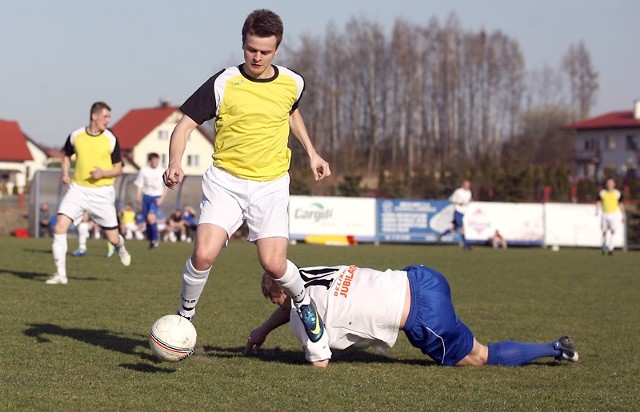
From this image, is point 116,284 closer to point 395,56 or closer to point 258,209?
point 258,209

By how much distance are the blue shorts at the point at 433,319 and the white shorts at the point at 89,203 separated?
23.4 ft

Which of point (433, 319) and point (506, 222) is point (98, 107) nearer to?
point (433, 319)

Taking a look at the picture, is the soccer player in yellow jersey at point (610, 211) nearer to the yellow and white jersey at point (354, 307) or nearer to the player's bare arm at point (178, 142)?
the yellow and white jersey at point (354, 307)

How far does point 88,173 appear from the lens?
43.1 feet

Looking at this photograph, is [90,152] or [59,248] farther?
[90,152]

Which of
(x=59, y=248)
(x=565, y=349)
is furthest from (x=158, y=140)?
(x=565, y=349)

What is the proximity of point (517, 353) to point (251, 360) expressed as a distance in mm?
1925

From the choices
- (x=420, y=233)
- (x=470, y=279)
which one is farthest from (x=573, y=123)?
(x=470, y=279)

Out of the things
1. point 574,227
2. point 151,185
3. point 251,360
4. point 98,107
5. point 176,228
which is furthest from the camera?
point 574,227

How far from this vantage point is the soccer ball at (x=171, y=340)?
654 centimetres

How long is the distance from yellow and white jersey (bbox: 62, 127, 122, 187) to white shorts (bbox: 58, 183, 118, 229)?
0.33ft

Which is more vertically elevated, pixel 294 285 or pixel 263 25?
pixel 263 25

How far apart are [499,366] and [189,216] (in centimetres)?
2795

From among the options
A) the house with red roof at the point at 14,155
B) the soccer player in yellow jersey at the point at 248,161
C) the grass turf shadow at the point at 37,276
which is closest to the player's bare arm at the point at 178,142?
the soccer player in yellow jersey at the point at 248,161
